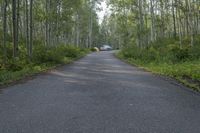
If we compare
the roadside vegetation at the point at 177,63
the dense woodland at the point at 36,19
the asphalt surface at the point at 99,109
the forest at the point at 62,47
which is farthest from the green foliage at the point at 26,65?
the roadside vegetation at the point at 177,63

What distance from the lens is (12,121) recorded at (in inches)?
295

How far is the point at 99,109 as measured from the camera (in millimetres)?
8805

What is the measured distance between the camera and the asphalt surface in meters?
6.98

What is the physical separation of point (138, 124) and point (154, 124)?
326 millimetres

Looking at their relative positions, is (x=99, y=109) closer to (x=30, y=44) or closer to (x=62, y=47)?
(x=30, y=44)

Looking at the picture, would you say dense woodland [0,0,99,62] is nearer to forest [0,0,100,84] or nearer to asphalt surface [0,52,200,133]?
forest [0,0,100,84]

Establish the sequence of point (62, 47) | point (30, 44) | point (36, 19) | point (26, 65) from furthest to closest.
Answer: point (62, 47), point (36, 19), point (30, 44), point (26, 65)

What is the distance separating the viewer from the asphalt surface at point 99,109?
6.98 m

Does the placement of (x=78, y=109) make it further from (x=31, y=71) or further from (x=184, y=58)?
(x=184, y=58)

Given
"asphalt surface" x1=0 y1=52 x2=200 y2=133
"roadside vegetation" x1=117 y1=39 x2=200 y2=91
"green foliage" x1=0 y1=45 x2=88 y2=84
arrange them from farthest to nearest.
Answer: "green foliage" x1=0 y1=45 x2=88 y2=84 → "roadside vegetation" x1=117 y1=39 x2=200 y2=91 → "asphalt surface" x1=0 y1=52 x2=200 y2=133

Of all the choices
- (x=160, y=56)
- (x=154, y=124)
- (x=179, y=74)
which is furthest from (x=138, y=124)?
(x=160, y=56)

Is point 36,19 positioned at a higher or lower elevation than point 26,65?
higher

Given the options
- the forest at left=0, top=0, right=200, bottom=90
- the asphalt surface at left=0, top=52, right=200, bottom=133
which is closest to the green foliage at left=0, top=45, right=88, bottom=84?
the forest at left=0, top=0, right=200, bottom=90

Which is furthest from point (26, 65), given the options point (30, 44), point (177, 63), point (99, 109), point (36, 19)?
point (99, 109)
